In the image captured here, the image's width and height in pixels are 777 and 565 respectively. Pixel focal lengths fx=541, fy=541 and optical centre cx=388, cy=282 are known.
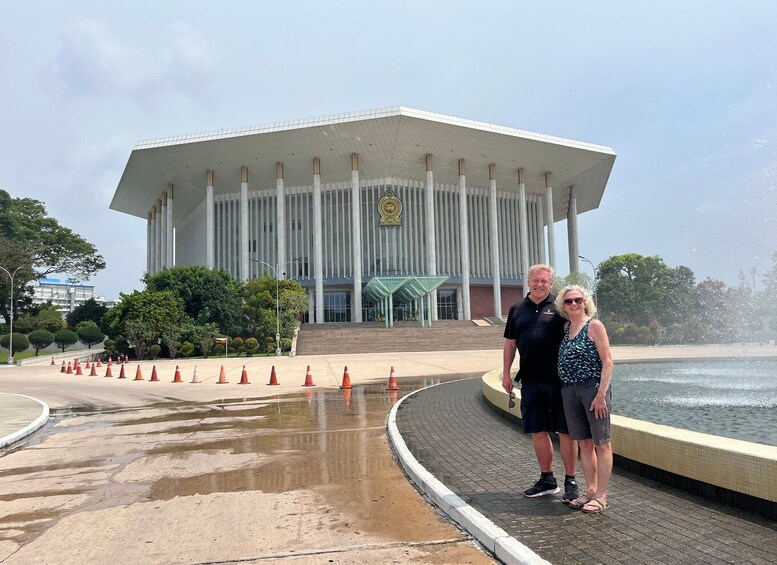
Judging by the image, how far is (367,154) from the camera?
56.4 metres

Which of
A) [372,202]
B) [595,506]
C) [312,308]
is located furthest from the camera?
[372,202]

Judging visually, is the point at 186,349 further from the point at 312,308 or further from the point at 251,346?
the point at 312,308

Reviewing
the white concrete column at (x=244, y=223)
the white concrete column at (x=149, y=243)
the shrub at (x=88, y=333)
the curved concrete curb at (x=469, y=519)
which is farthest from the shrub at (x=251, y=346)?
the white concrete column at (x=149, y=243)

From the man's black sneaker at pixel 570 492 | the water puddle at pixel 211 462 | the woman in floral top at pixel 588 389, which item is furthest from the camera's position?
the water puddle at pixel 211 462

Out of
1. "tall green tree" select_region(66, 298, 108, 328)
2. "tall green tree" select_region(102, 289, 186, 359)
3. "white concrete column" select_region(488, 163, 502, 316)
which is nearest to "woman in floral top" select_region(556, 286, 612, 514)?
"tall green tree" select_region(102, 289, 186, 359)

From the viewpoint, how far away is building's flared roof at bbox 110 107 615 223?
51.2 metres

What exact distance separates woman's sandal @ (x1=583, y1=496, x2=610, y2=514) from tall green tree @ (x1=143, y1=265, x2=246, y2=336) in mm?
42664

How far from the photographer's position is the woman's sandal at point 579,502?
4.42 meters

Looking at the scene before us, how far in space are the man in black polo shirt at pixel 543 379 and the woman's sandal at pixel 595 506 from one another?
0.21 metres

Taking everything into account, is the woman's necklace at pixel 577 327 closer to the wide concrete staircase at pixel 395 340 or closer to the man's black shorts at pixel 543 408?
the man's black shorts at pixel 543 408

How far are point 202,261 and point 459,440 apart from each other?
62461 mm

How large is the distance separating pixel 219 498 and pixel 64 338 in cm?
5717

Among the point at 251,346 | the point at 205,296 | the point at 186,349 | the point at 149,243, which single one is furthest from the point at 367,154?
the point at 149,243

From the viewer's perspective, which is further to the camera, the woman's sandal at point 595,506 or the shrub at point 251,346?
the shrub at point 251,346
